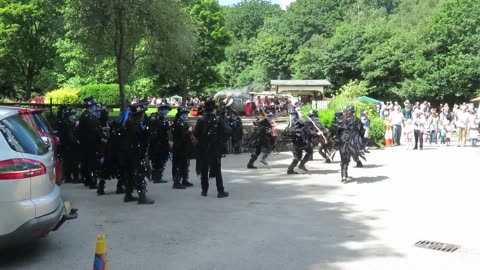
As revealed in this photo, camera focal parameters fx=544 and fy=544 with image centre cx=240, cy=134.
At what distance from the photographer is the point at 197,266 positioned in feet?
20.2

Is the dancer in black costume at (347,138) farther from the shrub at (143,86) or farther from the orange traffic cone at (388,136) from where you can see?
the shrub at (143,86)

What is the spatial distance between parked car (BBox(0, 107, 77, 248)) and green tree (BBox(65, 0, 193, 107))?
18400 millimetres

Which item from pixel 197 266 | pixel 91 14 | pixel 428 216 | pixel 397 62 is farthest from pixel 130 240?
pixel 397 62

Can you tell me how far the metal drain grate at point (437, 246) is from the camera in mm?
6918

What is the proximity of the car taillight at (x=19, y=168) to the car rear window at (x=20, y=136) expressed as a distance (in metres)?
0.18

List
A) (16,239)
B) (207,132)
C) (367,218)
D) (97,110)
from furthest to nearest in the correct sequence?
(97,110)
(207,132)
(367,218)
(16,239)

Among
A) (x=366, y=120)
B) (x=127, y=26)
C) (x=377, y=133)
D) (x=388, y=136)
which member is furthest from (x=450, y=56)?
(x=127, y=26)

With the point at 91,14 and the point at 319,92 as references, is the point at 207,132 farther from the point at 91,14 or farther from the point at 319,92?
the point at 319,92

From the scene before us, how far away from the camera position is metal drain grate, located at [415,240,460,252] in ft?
22.7

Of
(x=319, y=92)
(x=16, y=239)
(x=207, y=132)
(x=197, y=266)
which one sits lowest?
(x=197, y=266)

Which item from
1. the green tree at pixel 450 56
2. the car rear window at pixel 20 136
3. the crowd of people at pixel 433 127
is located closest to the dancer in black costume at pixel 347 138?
the car rear window at pixel 20 136

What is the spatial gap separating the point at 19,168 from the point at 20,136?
1.82 feet

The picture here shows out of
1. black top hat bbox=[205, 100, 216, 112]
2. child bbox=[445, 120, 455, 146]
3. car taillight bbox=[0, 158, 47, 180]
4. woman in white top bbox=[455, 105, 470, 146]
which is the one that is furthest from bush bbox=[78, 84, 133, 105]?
car taillight bbox=[0, 158, 47, 180]

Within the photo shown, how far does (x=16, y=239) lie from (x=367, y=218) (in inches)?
214
